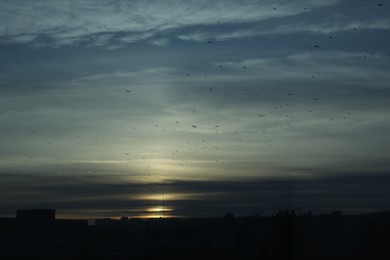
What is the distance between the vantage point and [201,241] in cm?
8562

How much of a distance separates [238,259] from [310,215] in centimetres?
1880

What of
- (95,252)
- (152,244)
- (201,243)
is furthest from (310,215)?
(95,252)

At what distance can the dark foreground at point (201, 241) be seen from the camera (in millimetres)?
74938

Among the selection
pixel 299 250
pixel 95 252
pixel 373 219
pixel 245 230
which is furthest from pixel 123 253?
pixel 373 219

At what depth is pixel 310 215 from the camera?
9038 centimetres

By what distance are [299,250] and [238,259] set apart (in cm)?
1045

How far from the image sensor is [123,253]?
258 ft

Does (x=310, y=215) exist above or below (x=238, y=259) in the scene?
above

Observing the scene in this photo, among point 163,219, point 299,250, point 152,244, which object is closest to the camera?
point 299,250

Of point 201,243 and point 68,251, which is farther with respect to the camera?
point 201,243

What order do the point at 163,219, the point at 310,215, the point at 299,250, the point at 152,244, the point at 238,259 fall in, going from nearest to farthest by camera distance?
1. the point at 299,250
2. the point at 238,259
3. the point at 152,244
4. the point at 310,215
5. the point at 163,219

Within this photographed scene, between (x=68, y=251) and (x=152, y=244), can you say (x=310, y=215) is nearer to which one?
(x=152, y=244)

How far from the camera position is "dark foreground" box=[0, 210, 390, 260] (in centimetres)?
7494

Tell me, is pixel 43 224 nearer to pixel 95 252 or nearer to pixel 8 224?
pixel 8 224
